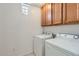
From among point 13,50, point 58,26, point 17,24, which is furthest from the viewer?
point 58,26

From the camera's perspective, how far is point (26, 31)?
78.7 inches

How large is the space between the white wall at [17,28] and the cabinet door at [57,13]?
1.44 ft

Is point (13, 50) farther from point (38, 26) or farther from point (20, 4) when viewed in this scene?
point (20, 4)

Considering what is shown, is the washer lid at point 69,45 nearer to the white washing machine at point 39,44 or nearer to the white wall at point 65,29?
the white wall at point 65,29

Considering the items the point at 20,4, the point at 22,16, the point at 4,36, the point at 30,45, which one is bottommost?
the point at 30,45

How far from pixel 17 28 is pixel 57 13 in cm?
92

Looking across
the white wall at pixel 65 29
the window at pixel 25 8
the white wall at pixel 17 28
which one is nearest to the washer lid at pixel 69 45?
the white wall at pixel 65 29

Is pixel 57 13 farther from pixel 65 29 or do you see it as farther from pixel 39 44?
pixel 39 44

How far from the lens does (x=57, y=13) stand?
2.19 m

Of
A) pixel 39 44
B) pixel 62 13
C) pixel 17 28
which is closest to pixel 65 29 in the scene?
pixel 62 13

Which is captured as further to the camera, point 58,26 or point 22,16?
point 58,26

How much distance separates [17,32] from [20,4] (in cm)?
56

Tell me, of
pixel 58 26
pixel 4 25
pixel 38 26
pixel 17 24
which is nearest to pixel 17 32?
pixel 17 24

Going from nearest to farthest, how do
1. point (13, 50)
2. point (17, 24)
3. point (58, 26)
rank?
point (13, 50) < point (17, 24) < point (58, 26)
